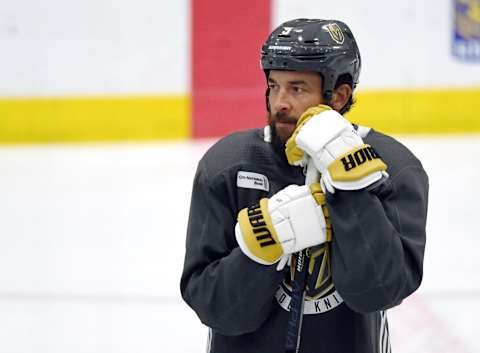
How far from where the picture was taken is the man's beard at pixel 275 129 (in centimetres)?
142

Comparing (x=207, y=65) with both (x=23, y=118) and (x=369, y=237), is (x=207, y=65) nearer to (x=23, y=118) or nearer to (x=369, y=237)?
(x=23, y=118)

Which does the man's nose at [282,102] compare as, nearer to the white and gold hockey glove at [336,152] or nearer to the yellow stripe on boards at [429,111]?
the white and gold hockey glove at [336,152]

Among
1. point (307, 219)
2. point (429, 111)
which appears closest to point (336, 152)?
point (307, 219)

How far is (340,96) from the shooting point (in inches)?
59.8

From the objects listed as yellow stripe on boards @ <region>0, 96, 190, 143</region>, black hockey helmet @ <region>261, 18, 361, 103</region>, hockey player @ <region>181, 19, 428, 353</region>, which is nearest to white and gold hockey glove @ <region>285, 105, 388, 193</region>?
hockey player @ <region>181, 19, 428, 353</region>

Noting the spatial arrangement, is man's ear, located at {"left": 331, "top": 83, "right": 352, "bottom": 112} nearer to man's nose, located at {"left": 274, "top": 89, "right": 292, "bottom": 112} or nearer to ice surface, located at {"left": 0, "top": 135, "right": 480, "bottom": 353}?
man's nose, located at {"left": 274, "top": 89, "right": 292, "bottom": 112}

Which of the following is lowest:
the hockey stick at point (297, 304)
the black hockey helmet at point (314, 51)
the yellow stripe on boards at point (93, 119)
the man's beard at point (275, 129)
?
the yellow stripe on boards at point (93, 119)

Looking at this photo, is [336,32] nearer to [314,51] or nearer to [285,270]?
[314,51]

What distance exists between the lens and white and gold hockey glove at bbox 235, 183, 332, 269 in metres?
1.33

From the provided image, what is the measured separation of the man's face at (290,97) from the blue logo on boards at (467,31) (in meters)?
5.85

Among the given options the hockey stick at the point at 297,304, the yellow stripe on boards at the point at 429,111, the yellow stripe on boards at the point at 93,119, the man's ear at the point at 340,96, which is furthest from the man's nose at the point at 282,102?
the yellow stripe on boards at the point at 429,111

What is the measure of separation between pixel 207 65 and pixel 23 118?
4.40 ft

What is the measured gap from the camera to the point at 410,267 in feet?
4.62

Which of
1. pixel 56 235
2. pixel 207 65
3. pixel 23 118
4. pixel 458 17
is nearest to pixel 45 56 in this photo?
pixel 23 118
